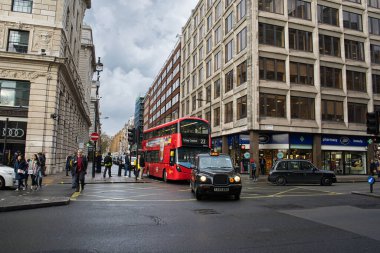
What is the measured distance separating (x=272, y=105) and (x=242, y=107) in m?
3.14

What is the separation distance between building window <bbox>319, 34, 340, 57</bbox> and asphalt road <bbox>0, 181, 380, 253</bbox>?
27.0 m

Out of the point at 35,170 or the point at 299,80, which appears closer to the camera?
the point at 35,170

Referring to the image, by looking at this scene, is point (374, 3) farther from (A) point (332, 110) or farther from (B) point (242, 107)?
(B) point (242, 107)

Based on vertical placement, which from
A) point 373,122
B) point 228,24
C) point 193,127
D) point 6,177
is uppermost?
point 228,24

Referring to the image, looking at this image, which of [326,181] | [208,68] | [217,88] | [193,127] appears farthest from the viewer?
[208,68]

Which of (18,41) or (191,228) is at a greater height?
(18,41)

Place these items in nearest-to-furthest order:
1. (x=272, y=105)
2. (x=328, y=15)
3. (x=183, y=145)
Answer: (x=183, y=145), (x=272, y=105), (x=328, y=15)

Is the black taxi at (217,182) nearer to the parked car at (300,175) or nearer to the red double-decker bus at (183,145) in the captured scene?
the red double-decker bus at (183,145)

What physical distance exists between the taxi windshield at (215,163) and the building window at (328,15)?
27.7 metres

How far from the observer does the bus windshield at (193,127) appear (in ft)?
66.3

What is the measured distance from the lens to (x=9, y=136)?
77.9 feet

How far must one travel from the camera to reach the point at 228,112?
120ft

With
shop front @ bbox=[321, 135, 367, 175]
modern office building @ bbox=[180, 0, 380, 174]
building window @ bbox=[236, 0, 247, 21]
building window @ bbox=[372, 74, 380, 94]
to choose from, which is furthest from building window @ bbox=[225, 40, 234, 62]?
building window @ bbox=[372, 74, 380, 94]

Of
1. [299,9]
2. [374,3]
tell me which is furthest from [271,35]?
[374,3]
